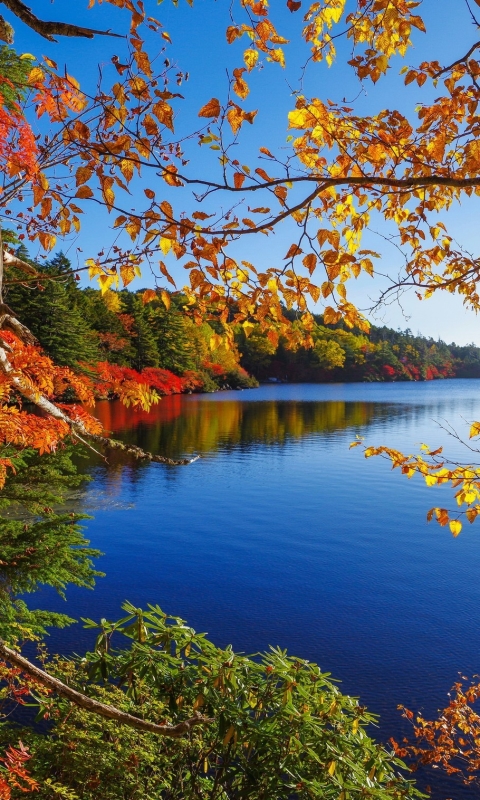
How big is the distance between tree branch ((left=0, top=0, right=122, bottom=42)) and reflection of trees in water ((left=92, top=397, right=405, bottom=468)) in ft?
59.6

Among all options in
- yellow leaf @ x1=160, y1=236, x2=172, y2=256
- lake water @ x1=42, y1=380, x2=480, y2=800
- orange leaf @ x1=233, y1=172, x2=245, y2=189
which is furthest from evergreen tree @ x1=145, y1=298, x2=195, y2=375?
orange leaf @ x1=233, y1=172, x2=245, y2=189

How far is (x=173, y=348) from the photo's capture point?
49844mm

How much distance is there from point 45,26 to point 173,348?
158ft

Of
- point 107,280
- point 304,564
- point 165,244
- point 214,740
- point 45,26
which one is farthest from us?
point 304,564

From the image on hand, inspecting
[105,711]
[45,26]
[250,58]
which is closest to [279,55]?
[250,58]

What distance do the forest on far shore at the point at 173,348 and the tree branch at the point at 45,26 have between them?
0.92 m

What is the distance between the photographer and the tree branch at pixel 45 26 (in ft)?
6.27

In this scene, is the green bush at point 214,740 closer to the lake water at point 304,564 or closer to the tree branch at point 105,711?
the tree branch at point 105,711

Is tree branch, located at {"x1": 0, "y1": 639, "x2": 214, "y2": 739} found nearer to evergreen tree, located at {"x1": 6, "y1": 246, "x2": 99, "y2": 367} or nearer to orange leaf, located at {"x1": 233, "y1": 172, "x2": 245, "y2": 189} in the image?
orange leaf, located at {"x1": 233, "y1": 172, "x2": 245, "y2": 189}

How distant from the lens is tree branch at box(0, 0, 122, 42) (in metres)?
1.91

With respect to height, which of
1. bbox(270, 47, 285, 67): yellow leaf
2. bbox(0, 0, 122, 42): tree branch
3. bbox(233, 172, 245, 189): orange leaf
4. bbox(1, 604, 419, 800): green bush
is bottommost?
bbox(1, 604, 419, 800): green bush

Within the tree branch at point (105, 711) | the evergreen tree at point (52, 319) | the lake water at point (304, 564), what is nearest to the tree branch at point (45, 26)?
the tree branch at point (105, 711)

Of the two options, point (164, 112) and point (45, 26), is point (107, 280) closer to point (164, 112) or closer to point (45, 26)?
point (164, 112)

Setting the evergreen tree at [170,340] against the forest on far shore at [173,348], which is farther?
the evergreen tree at [170,340]
